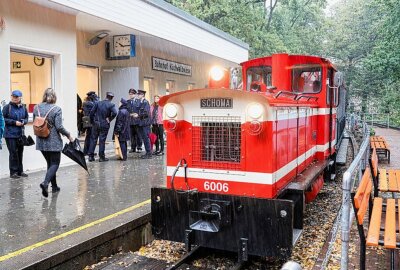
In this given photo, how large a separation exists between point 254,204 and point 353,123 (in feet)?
58.1

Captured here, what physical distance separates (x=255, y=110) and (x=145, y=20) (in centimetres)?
853

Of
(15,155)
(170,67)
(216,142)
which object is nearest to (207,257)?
(216,142)

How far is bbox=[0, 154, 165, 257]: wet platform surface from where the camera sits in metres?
4.97

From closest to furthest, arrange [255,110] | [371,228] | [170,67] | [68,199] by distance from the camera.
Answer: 1. [371,228]
2. [255,110]
3. [68,199]
4. [170,67]

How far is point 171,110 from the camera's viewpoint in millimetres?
4945

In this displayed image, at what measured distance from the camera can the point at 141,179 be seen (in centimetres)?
816

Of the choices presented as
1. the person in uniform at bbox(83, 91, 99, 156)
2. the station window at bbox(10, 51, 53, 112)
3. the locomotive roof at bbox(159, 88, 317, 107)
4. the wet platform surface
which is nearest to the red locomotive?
the locomotive roof at bbox(159, 88, 317, 107)

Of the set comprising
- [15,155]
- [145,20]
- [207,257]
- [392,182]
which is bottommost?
[207,257]

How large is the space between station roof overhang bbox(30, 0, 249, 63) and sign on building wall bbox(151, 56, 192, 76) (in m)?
1.66

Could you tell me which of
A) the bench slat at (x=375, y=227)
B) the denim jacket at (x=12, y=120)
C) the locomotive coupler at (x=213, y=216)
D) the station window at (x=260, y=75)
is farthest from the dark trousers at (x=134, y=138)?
the bench slat at (x=375, y=227)

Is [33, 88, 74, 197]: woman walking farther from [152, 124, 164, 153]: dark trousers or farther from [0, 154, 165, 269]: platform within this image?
[152, 124, 164, 153]: dark trousers

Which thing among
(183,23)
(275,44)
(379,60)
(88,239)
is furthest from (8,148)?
(275,44)

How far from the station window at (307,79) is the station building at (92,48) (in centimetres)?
522

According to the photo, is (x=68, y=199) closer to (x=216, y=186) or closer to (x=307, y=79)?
(x=216, y=186)
